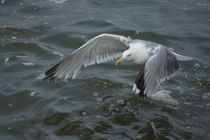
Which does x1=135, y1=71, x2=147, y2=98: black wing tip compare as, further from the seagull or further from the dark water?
the dark water

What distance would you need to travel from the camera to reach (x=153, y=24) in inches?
378

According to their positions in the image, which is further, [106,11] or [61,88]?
[106,11]

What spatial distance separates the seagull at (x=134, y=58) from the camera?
5152 mm

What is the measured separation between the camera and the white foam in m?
6.39

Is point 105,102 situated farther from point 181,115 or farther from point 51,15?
point 51,15

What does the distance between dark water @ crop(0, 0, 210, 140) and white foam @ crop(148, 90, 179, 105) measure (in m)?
0.02

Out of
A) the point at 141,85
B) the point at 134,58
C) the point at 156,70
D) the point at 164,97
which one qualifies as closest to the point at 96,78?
the point at 164,97

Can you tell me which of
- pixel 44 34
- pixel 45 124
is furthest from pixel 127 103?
pixel 44 34

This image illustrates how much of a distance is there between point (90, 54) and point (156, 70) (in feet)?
5.07

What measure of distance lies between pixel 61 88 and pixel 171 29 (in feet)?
12.0

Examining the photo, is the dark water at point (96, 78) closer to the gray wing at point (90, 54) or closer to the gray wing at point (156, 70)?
the gray wing at point (90, 54)

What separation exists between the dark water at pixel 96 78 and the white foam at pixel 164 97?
0.02 m

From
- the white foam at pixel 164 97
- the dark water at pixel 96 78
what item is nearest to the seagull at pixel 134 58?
the dark water at pixel 96 78

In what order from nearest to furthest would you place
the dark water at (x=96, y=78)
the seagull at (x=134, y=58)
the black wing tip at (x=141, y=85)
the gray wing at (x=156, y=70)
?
the black wing tip at (x=141, y=85) → the gray wing at (x=156, y=70) → the seagull at (x=134, y=58) → the dark water at (x=96, y=78)
